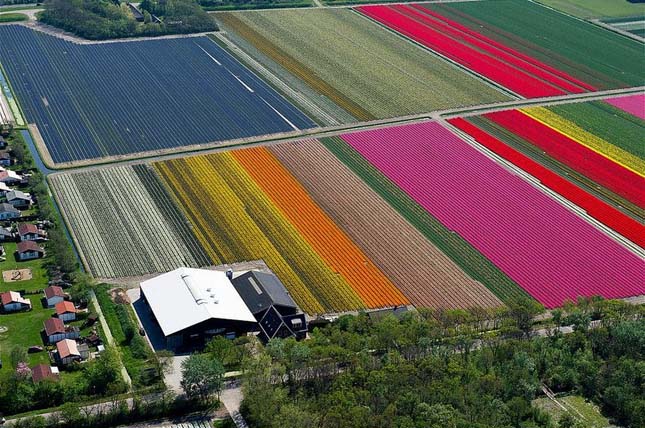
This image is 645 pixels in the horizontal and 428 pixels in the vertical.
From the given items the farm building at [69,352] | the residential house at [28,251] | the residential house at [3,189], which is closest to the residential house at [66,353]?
the farm building at [69,352]

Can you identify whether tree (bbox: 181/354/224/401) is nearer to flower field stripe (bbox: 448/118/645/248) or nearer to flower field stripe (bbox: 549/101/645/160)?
flower field stripe (bbox: 448/118/645/248)

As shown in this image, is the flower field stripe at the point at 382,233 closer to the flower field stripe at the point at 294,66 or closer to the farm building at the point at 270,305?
the farm building at the point at 270,305

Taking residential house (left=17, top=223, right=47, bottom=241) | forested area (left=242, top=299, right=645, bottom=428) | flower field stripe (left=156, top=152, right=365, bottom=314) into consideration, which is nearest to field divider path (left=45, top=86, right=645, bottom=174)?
flower field stripe (left=156, top=152, right=365, bottom=314)

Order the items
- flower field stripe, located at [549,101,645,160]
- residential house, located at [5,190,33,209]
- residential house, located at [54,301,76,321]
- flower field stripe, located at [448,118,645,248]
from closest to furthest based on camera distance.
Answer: residential house, located at [54,301,76,321], residential house, located at [5,190,33,209], flower field stripe, located at [448,118,645,248], flower field stripe, located at [549,101,645,160]

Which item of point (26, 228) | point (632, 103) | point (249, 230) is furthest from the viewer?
point (632, 103)

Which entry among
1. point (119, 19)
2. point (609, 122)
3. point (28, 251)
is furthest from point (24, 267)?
point (609, 122)

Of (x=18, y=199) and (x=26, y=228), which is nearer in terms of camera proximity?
(x=26, y=228)

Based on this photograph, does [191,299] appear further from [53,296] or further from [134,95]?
[134,95]
